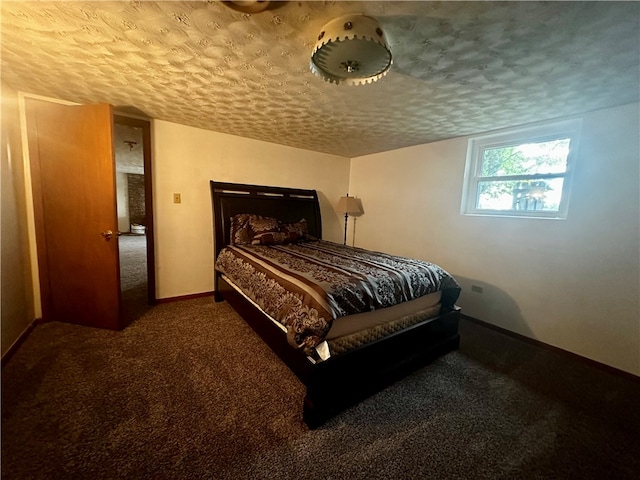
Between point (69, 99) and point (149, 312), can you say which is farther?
point (149, 312)

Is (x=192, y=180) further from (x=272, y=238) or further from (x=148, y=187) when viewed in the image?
(x=272, y=238)

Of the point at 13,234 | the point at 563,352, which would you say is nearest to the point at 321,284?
the point at 563,352

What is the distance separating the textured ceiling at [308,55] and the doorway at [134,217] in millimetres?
679

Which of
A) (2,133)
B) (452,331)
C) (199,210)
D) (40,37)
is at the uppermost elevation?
(40,37)

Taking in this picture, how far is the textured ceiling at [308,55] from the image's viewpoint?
1211 millimetres

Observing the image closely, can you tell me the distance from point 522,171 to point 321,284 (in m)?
Answer: 2.60

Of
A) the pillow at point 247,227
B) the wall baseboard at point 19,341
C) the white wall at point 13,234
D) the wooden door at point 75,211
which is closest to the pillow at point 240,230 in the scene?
the pillow at point 247,227

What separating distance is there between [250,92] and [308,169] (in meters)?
2.02

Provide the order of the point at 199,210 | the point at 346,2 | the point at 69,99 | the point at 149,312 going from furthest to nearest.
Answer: the point at 199,210, the point at 149,312, the point at 69,99, the point at 346,2

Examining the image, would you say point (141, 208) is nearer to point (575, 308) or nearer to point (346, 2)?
point (346, 2)

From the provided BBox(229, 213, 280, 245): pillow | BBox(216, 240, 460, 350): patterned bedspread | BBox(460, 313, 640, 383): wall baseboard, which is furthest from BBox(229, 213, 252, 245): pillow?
BBox(460, 313, 640, 383): wall baseboard

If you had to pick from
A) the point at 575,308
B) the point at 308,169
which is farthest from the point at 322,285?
the point at 308,169

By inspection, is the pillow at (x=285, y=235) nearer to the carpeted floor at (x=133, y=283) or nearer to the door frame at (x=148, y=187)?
the door frame at (x=148, y=187)

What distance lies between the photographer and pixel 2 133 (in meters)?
2.02
